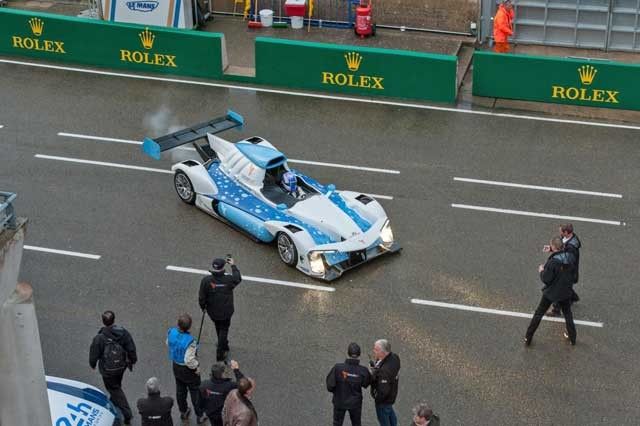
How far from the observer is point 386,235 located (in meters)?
16.7

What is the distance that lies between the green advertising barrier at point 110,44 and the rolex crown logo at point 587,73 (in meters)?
7.53

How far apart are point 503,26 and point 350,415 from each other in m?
13.1

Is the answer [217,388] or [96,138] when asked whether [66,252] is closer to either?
[96,138]

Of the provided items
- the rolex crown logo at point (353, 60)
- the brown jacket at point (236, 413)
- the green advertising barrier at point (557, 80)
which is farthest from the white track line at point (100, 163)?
the brown jacket at point (236, 413)

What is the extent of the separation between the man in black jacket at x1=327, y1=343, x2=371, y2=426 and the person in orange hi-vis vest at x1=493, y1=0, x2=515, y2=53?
1309 cm

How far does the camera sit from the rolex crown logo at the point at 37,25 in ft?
79.2

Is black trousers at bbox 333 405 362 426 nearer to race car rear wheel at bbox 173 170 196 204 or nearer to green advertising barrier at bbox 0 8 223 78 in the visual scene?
race car rear wheel at bbox 173 170 196 204

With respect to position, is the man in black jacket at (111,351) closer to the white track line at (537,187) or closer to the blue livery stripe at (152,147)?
the blue livery stripe at (152,147)

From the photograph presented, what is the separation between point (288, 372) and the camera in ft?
46.9

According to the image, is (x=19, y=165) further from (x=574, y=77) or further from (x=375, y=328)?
(x=574, y=77)

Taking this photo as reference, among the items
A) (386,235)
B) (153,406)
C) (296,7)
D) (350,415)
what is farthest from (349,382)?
(296,7)

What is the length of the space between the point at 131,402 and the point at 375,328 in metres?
3.55

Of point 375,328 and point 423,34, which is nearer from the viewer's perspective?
point 375,328

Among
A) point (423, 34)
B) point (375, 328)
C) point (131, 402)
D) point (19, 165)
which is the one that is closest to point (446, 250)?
point (375, 328)
